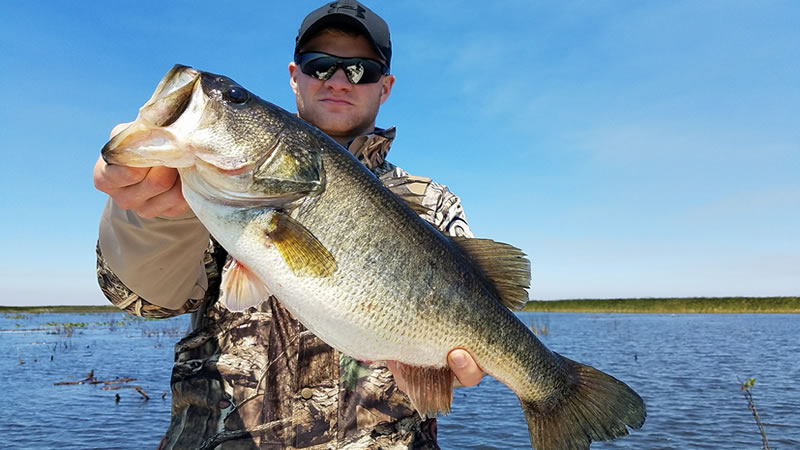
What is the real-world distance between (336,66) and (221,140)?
1903mm

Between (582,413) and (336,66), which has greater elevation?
(336,66)

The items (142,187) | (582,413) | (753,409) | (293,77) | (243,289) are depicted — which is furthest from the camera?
(753,409)

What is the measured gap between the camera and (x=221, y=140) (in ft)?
8.43

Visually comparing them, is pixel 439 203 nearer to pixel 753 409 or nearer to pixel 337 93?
pixel 337 93

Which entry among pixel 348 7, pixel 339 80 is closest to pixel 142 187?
pixel 339 80

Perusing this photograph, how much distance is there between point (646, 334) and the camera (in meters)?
35.7

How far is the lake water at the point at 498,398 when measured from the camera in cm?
→ 1286

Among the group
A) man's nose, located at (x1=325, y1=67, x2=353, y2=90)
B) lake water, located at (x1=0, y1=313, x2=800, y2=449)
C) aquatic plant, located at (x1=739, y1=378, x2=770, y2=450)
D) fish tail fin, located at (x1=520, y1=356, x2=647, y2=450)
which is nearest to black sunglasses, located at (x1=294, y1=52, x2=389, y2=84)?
man's nose, located at (x1=325, y1=67, x2=353, y2=90)

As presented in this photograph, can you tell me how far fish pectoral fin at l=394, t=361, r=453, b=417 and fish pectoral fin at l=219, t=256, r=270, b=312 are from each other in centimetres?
85

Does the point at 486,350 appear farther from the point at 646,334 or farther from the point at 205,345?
the point at 646,334

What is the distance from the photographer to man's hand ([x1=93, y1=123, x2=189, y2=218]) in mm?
2420

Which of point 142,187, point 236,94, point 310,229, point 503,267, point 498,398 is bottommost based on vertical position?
point 498,398

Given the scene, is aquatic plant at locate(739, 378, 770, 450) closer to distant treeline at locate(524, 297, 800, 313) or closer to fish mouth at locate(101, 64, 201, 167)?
fish mouth at locate(101, 64, 201, 167)

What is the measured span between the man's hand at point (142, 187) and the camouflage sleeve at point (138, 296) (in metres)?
0.71
